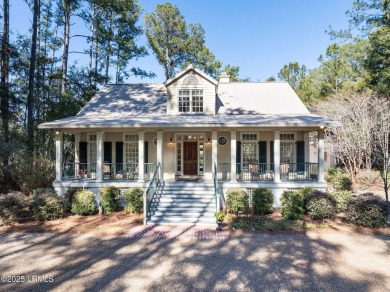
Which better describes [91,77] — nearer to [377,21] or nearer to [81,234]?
[81,234]

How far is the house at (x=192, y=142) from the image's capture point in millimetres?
10625

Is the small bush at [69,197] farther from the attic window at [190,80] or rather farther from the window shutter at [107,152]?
the attic window at [190,80]

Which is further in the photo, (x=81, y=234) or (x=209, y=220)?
(x=209, y=220)

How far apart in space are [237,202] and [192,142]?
4751mm

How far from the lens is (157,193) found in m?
10.2

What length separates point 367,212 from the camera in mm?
7957

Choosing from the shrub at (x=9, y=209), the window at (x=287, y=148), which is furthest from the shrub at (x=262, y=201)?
the shrub at (x=9, y=209)

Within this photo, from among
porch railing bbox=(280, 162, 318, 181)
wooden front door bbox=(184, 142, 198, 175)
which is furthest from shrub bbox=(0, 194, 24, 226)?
porch railing bbox=(280, 162, 318, 181)

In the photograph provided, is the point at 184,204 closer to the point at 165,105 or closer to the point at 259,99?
the point at 165,105

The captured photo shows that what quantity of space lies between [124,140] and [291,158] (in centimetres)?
923

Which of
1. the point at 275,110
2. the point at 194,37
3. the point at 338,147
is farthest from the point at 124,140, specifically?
the point at 194,37

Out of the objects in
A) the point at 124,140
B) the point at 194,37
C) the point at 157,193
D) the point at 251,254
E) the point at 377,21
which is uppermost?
the point at 194,37

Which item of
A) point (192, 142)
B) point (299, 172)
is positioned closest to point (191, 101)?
point (192, 142)

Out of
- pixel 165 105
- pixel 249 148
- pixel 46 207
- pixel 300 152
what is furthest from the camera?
pixel 165 105
